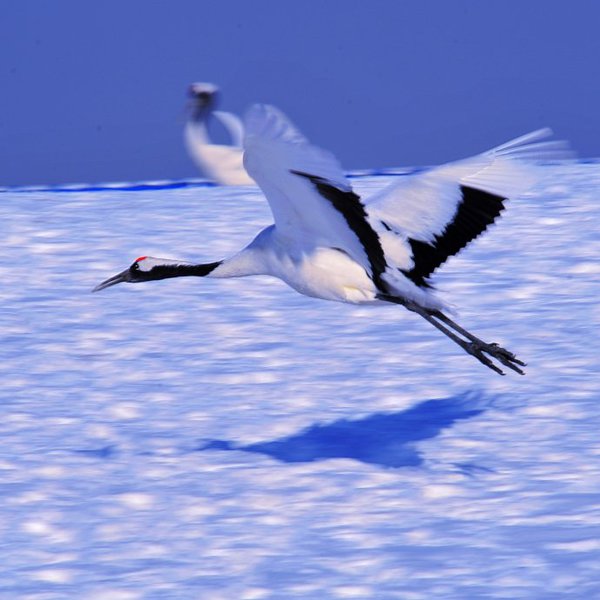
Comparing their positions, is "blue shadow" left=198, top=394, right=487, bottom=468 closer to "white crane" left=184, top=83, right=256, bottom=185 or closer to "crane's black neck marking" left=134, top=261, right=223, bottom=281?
"crane's black neck marking" left=134, top=261, right=223, bottom=281

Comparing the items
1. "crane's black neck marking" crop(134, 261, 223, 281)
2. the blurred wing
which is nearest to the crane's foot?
"crane's black neck marking" crop(134, 261, 223, 281)

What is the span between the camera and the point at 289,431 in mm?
6270

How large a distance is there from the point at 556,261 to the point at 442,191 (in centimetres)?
347

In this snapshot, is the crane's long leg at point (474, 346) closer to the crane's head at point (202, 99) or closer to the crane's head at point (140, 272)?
the crane's head at point (140, 272)

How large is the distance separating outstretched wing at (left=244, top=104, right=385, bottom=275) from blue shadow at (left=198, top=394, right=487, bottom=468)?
3.02 ft

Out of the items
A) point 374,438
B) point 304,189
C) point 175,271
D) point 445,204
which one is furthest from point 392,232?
point 374,438

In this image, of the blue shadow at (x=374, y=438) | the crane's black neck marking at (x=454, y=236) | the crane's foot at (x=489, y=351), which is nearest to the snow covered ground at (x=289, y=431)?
the blue shadow at (x=374, y=438)

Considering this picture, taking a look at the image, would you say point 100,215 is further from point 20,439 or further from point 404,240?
point 404,240

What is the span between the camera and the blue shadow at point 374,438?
5.95m

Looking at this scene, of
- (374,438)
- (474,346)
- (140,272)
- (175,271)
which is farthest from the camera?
(374,438)

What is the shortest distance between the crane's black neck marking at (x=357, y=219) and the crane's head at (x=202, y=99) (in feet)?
16.8

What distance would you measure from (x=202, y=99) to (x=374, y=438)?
15.8 ft

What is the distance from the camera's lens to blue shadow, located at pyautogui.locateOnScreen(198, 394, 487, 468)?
595cm

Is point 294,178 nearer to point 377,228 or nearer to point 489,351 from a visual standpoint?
point 377,228
